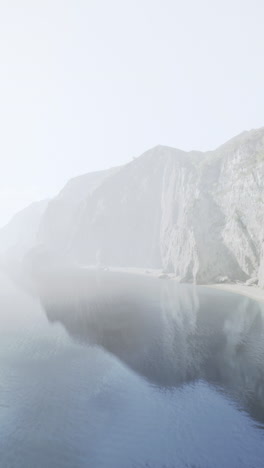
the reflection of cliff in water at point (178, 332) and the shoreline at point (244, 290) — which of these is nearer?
the reflection of cliff in water at point (178, 332)

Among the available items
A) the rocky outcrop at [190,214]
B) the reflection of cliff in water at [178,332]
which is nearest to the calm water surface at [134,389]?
the reflection of cliff in water at [178,332]

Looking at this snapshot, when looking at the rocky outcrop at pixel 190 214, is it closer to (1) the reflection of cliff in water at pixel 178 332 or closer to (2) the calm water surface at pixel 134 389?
(1) the reflection of cliff in water at pixel 178 332


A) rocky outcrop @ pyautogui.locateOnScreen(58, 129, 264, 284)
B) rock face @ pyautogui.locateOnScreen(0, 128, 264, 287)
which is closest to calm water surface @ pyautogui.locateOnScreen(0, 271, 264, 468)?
rock face @ pyautogui.locateOnScreen(0, 128, 264, 287)

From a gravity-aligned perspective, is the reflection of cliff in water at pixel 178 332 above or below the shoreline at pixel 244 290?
above

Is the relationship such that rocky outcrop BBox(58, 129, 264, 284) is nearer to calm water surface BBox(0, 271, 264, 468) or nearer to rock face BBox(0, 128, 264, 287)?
rock face BBox(0, 128, 264, 287)

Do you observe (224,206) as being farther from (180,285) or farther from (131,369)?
(131,369)

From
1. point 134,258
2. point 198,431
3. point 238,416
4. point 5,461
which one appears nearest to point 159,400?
point 198,431

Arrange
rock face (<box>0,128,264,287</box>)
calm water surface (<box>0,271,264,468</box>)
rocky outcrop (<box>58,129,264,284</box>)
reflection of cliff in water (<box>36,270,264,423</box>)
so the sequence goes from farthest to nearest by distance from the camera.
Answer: rocky outcrop (<box>58,129,264,284</box>), rock face (<box>0,128,264,287</box>), reflection of cliff in water (<box>36,270,264,423</box>), calm water surface (<box>0,271,264,468</box>)
